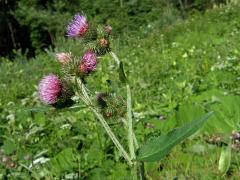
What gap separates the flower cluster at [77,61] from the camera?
183 centimetres

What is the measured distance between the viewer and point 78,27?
2.04 metres

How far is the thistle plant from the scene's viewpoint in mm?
1622

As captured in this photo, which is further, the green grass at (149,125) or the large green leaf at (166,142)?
the green grass at (149,125)

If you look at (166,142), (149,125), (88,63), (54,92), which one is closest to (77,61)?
(88,63)

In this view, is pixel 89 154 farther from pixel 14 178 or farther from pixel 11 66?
pixel 11 66

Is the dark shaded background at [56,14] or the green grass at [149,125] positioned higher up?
the green grass at [149,125]

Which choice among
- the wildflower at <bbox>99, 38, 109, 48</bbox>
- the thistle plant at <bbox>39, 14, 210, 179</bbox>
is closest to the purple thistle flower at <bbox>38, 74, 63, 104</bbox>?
the thistle plant at <bbox>39, 14, 210, 179</bbox>

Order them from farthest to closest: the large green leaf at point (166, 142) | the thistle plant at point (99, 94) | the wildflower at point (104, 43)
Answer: the wildflower at point (104, 43)
the thistle plant at point (99, 94)
the large green leaf at point (166, 142)

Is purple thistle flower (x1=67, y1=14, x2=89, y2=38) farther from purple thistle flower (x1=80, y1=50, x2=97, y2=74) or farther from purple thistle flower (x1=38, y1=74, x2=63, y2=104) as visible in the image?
purple thistle flower (x1=38, y1=74, x2=63, y2=104)

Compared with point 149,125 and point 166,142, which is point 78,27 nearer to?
point 166,142

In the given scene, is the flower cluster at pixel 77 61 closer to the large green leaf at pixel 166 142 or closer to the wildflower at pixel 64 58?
the wildflower at pixel 64 58

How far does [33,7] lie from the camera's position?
25453 mm

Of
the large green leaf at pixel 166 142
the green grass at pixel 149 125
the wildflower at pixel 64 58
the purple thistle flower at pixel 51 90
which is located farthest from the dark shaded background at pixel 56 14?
the large green leaf at pixel 166 142

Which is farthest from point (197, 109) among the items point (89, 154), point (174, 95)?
point (174, 95)
